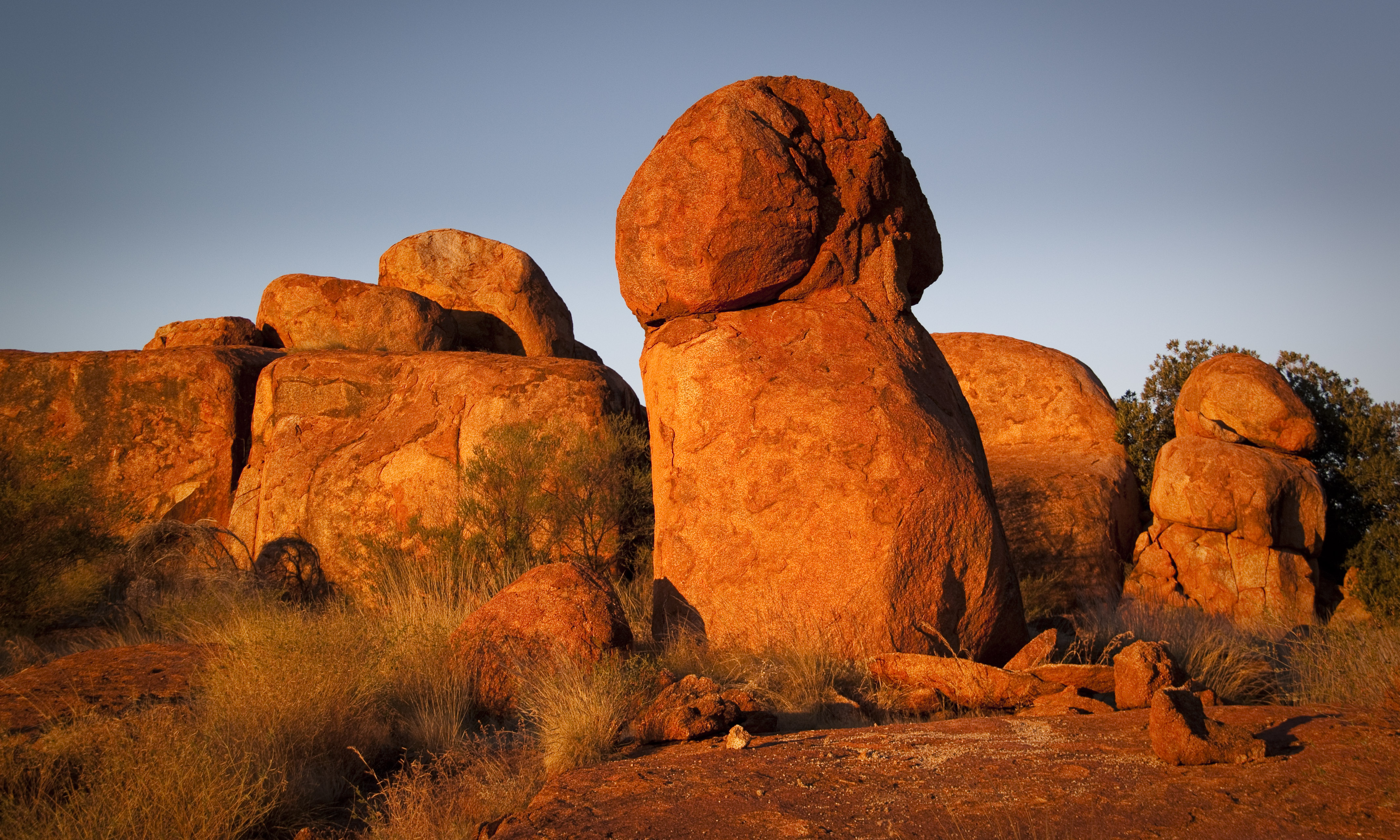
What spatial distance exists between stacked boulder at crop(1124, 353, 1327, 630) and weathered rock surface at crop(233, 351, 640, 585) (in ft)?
17.5

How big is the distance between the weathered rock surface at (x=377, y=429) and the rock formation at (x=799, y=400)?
2.32 metres

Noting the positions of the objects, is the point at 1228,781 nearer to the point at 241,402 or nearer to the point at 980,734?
the point at 980,734

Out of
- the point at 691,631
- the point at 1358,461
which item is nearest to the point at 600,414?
the point at 691,631

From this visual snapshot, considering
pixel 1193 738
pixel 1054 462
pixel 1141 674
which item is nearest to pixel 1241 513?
pixel 1054 462

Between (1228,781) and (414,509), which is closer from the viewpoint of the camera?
(1228,781)

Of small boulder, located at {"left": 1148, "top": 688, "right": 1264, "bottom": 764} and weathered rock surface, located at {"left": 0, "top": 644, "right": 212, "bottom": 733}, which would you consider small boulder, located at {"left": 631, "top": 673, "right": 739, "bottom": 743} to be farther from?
weathered rock surface, located at {"left": 0, "top": 644, "right": 212, "bottom": 733}

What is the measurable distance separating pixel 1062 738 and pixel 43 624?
7.13 meters

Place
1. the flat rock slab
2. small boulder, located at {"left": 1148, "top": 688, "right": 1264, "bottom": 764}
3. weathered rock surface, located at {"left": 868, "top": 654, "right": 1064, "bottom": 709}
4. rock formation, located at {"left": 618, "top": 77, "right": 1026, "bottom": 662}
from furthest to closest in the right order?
rock formation, located at {"left": 618, "top": 77, "right": 1026, "bottom": 662}, weathered rock surface, located at {"left": 868, "top": 654, "right": 1064, "bottom": 709}, small boulder, located at {"left": 1148, "top": 688, "right": 1264, "bottom": 764}, the flat rock slab

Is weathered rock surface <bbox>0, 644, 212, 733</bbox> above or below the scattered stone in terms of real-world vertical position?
below

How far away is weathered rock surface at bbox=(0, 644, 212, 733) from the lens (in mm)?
4461

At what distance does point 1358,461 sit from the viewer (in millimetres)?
10648

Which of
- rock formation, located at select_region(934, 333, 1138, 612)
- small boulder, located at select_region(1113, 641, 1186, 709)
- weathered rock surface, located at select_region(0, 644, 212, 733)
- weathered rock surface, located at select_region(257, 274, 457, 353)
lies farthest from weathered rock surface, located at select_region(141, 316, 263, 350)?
small boulder, located at select_region(1113, 641, 1186, 709)

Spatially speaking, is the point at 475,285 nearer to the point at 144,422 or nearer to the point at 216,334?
the point at 216,334

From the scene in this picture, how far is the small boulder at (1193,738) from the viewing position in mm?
3309
